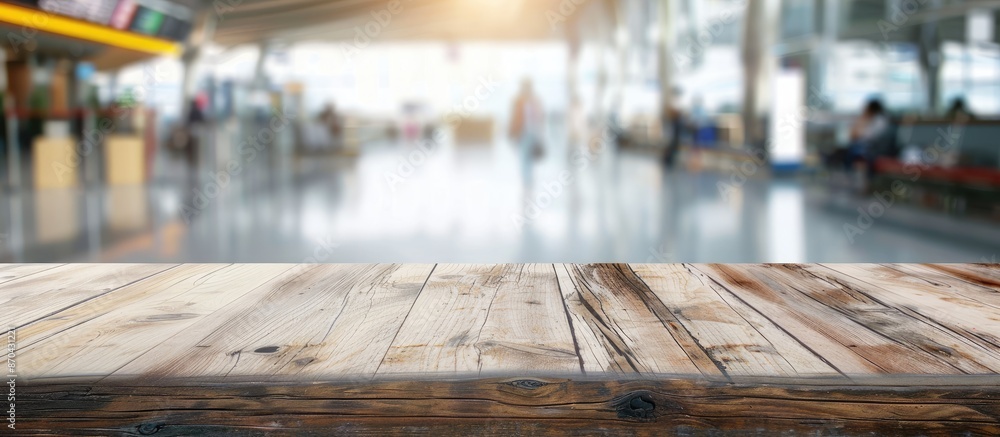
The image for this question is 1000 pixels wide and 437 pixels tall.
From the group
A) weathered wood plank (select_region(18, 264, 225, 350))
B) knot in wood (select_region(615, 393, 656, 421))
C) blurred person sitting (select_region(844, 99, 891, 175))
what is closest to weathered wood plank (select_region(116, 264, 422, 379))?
weathered wood plank (select_region(18, 264, 225, 350))

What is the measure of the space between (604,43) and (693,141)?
13.7 meters

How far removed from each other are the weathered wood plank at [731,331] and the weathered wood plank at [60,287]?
81 centimetres

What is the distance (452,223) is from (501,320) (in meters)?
7.18

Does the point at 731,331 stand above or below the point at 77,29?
below

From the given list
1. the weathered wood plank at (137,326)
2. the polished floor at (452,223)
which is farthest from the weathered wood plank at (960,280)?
the polished floor at (452,223)

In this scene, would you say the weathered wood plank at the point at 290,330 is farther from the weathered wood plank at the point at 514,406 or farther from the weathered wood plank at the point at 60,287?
the weathered wood plank at the point at 60,287

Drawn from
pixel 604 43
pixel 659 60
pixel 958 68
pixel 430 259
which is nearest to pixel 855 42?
pixel 958 68

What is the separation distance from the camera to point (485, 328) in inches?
42.0

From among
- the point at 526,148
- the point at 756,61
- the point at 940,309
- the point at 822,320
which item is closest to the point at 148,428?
the point at 822,320

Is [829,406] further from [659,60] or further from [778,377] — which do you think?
[659,60]

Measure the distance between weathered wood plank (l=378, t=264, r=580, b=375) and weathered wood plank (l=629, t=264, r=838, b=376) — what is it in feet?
0.50

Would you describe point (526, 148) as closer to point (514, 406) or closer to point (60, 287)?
point (60, 287)

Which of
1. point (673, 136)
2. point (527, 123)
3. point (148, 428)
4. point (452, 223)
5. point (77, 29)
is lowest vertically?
point (452, 223)

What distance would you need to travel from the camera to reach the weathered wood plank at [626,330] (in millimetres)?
916
